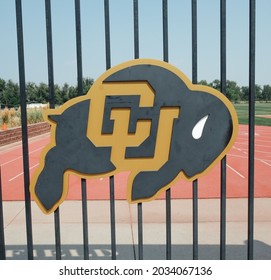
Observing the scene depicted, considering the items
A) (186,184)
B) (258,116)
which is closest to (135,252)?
(186,184)

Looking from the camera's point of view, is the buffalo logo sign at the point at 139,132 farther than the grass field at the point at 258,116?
No

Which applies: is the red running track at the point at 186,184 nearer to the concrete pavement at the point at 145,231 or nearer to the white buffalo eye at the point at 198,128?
the concrete pavement at the point at 145,231

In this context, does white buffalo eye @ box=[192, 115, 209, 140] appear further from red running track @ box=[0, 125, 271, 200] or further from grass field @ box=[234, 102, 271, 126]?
grass field @ box=[234, 102, 271, 126]

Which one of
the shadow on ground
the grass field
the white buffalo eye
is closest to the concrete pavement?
the shadow on ground

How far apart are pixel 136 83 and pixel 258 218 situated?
413 cm

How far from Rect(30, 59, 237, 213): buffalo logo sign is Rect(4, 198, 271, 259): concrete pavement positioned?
1.94 meters

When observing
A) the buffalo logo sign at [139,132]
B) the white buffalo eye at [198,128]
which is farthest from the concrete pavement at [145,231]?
the white buffalo eye at [198,128]

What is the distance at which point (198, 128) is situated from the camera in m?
2.70

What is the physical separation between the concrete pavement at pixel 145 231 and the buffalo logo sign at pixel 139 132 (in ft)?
6.36

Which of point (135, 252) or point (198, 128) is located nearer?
point (198, 128)

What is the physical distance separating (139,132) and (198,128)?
0.51 m

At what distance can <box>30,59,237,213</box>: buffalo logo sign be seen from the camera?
2598mm

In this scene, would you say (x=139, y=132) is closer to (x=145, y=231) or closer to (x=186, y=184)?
(x=145, y=231)

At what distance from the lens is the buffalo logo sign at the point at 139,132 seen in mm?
2598
